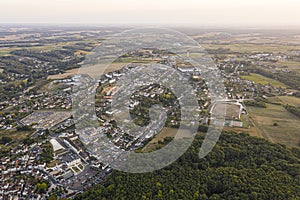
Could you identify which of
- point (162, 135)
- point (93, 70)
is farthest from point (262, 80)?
point (93, 70)

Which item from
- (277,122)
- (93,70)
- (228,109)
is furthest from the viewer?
(93,70)

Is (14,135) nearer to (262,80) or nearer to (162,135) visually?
(162,135)

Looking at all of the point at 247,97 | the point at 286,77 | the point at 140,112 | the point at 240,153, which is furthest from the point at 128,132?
the point at 286,77

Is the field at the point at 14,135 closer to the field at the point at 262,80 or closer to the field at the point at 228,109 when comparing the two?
the field at the point at 228,109

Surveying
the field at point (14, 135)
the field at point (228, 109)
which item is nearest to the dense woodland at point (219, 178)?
the field at point (228, 109)

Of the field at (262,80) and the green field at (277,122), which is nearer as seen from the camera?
the green field at (277,122)

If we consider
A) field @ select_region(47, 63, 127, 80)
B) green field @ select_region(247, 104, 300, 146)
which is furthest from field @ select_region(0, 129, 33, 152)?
green field @ select_region(247, 104, 300, 146)

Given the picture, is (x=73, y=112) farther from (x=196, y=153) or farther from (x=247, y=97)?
(x=247, y=97)
